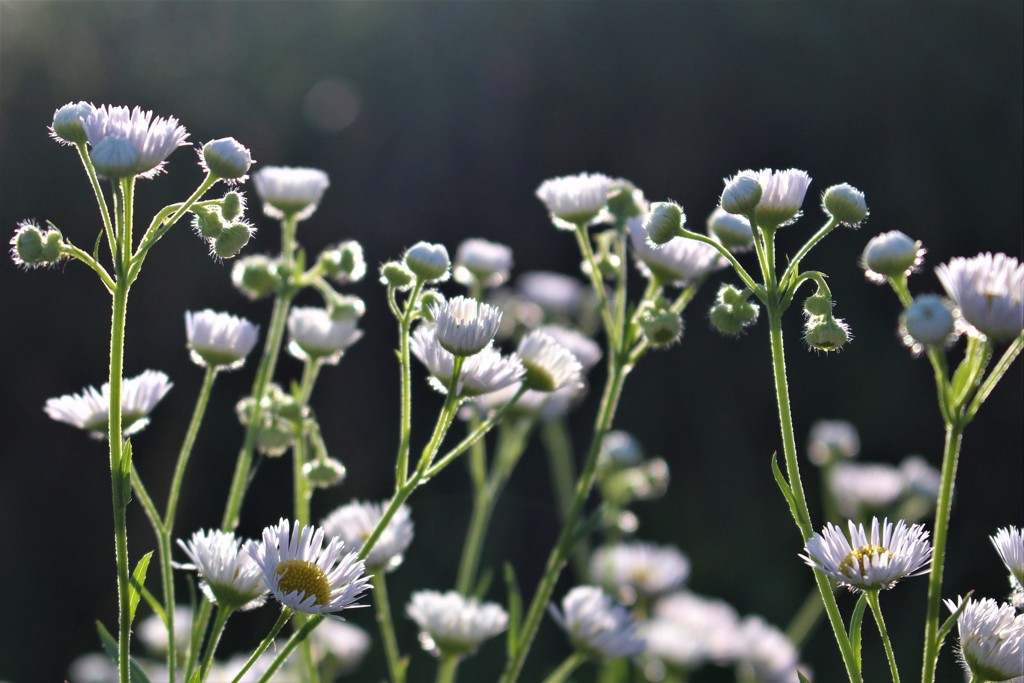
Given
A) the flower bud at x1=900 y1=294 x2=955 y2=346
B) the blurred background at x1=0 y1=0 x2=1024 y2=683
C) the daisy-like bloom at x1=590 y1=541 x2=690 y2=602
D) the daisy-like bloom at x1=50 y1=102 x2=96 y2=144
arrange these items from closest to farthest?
the flower bud at x1=900 y1=294 x2=955 y2=346 < the daisy-like bloom at x1=50 y1=102 x2=96 y2=144 < the daisy-like bloom at x1=590 y1=541 x2=690 y2=602 < the blurred background at x1=0 y1=0 x2=1024 y2=683

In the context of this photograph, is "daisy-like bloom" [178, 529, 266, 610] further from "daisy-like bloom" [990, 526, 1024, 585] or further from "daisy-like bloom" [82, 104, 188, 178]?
"daisy-like bloom" [990, 526, 1024, 585]

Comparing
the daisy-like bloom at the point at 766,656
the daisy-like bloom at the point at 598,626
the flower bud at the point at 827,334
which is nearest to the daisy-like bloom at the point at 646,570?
the daisy-like bloom at the point at 766,656

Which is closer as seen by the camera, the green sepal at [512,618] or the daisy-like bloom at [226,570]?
the daisy-like bloom at [226,570]

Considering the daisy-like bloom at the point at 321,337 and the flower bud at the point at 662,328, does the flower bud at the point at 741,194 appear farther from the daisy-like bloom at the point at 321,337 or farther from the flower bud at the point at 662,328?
the daisy-like bloom at the point at 321,337

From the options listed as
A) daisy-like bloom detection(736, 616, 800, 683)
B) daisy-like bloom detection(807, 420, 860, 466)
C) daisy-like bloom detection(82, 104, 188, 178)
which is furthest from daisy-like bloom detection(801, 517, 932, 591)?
daisy-like bloom detection(807, 420, 860, 466)

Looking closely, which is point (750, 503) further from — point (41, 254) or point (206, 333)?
point (41, 254)
